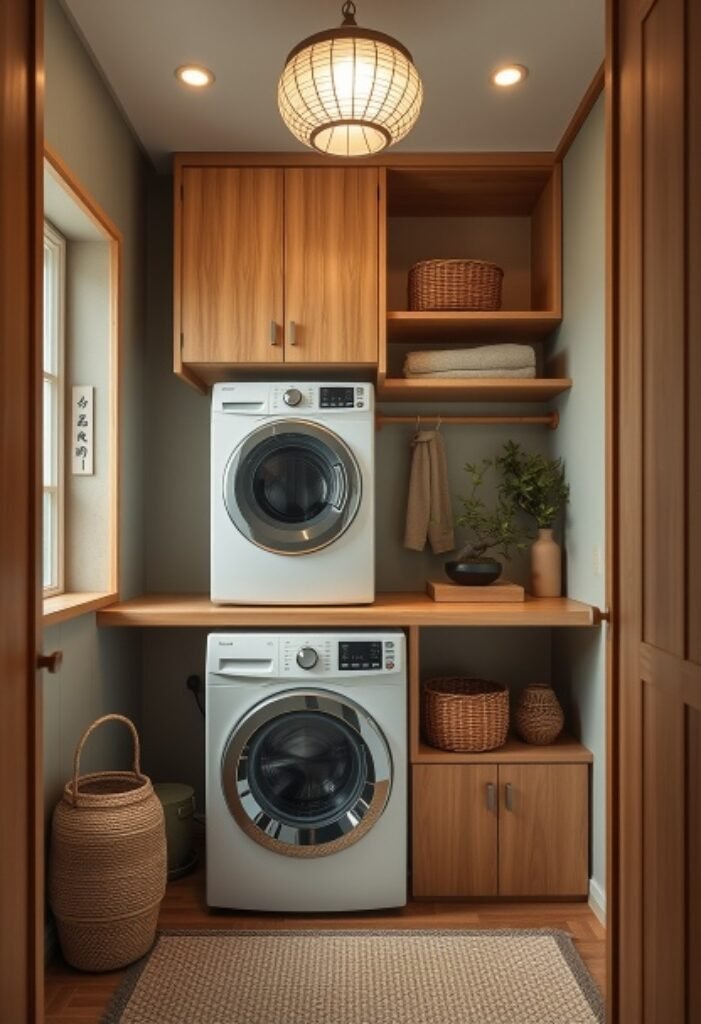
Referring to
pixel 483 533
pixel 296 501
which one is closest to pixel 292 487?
pixel 296 501

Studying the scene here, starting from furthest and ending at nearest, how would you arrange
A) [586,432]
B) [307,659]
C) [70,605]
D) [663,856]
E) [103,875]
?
1. [586,432]
2. [307,659]
3. [70,605]
4. [103,875]
5. [663,856]

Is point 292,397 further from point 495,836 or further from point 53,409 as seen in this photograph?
point 495,836

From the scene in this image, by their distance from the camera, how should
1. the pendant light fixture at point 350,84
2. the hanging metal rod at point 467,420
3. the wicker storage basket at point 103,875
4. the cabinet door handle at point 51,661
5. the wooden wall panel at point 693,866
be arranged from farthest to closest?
1. the hanging metal rod at point 467,420
2. the wicker storage basket at point 103,875
3. the pendant light fixture at point 350,84
4. the cabinet door handle at point 51,661
5. the wooden wall panel at point 693,866

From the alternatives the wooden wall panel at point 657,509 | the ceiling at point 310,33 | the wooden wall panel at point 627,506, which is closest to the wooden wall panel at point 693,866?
the wooden wall panel at point 657,509

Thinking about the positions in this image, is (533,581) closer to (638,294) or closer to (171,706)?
(171,706)

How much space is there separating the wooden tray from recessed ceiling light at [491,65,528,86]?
1.65 meters

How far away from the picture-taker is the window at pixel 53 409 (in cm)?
277

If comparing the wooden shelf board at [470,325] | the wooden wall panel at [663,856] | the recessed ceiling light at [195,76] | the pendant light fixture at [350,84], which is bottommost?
the wooden wall panel at [663,856]

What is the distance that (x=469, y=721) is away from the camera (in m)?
2.89

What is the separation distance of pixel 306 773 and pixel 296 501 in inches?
35.5

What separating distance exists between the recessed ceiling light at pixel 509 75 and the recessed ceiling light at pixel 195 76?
875 millimetres

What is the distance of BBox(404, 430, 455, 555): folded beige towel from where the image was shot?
134 inches

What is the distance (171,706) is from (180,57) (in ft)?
7.74

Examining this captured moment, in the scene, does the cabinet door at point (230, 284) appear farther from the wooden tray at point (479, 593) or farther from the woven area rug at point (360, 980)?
the woven area rug at point (360, 980)
